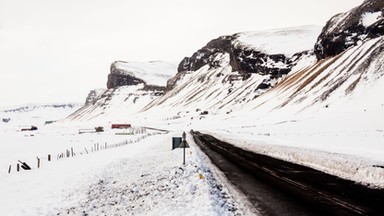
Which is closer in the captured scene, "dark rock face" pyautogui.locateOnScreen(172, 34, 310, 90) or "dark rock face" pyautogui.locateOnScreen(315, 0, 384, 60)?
"dark rock face" pyautogui.locateOnScreen(315, 0, 384, 60)

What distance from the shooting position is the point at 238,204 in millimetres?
10844

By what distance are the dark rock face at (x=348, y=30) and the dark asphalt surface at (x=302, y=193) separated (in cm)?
9440

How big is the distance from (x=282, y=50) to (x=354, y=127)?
13409 centimetres

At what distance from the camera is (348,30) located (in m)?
115

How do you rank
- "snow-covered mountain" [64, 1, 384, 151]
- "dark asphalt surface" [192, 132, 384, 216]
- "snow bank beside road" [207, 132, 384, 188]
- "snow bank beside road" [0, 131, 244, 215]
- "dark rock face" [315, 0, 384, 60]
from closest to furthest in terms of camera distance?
"dark asphalt surface" [192, 132, 384, 216]
"snow bank beside road" [0, 131, 244, 215]
"snow bank beside road" [207, 132, 384, 188]
"snow-covered mountain" [64, 1, 384, 151]
"dark rock face" [315, 0, 384, 60]

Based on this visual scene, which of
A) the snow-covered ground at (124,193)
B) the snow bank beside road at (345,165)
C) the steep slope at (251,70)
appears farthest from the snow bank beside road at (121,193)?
the steep slope at (251,70)

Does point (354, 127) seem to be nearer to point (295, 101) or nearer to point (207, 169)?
point (207, 169)

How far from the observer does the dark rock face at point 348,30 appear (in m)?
102

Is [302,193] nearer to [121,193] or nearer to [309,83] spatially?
[121,193]

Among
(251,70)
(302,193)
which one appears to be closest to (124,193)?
(302,193)

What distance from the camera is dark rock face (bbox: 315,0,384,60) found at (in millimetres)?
102100

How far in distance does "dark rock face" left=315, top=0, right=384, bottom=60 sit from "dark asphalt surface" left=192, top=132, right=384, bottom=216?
9440cm

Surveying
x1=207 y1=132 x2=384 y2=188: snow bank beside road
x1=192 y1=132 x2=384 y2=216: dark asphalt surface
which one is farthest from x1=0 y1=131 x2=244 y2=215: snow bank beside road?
x1=207 y1=132 x2=384 y2=188: snow bank beside road

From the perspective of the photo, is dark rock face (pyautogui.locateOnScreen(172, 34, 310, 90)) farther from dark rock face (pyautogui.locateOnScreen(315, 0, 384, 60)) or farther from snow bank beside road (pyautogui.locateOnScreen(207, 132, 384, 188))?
snow bank beside road (pyautogui.locateOnScreen(207, 132, 384, 188))
